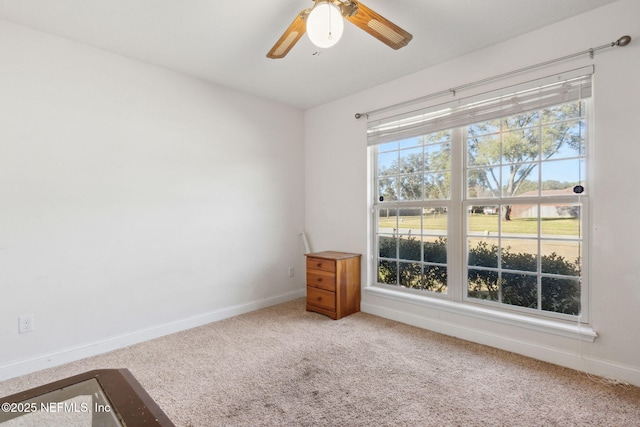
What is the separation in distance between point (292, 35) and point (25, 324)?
8.74 ft

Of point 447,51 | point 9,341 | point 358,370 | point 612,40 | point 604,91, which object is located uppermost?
point 447,51

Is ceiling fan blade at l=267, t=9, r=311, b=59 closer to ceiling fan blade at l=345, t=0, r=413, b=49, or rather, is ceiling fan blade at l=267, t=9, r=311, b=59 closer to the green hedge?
ceiling fan blade at l=345, t=0, r=413, b=49

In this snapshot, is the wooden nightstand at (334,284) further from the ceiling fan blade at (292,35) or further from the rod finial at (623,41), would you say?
the rod finial at (623,41)

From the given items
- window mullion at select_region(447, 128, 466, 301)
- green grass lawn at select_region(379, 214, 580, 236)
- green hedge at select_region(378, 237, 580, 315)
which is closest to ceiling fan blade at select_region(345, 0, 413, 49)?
window mullion at select_region(447, 128, 466, 301)

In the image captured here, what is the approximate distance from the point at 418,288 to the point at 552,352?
1131mm

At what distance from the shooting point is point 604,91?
6.69 ft

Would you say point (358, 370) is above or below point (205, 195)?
below

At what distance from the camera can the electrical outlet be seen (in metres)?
2.16

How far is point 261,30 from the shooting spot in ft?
7.38

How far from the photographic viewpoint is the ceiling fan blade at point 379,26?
1.69m

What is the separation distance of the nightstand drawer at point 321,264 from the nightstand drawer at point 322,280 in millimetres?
42

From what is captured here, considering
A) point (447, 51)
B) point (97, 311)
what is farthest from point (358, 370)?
point (447, 51)

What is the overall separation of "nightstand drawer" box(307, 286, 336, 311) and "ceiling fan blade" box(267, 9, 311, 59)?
7.28 feet

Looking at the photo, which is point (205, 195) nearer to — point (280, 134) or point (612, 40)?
point (280, 134)
